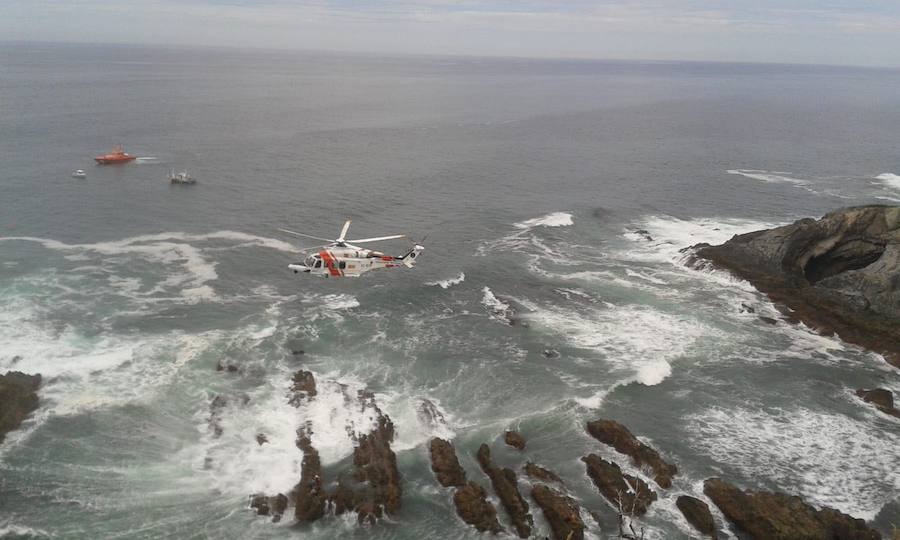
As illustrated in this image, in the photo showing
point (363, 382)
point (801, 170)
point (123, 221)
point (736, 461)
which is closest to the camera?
point (736, 461)

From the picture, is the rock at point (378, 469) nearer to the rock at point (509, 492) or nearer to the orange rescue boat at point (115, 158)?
the rock at point (509, 492)

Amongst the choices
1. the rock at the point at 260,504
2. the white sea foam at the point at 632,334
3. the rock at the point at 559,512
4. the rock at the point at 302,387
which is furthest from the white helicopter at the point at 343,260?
the rock at the point at 559,512

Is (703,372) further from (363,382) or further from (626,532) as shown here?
(363,382)

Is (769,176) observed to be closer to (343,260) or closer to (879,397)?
(879,397)

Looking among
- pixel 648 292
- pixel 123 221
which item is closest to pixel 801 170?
pixel 648 292

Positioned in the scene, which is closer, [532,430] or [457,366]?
[532,430]
